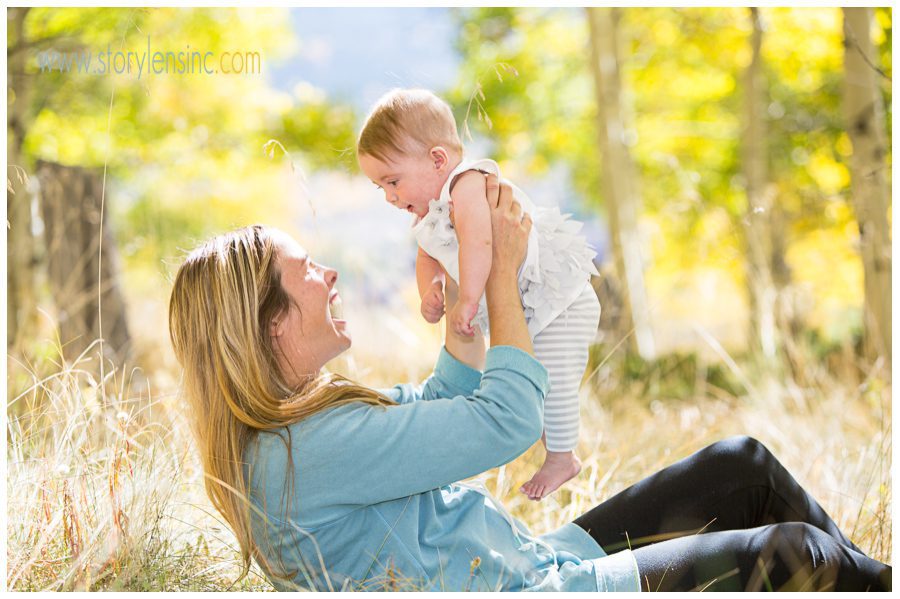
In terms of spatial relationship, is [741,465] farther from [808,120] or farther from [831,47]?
[808,120]

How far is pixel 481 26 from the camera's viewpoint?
10.8 m

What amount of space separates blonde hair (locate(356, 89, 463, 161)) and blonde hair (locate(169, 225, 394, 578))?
14.6 inches

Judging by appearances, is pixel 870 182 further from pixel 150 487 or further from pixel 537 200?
pixel 150 487

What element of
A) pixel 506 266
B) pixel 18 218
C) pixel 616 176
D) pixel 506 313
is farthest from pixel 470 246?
pixel 616 176

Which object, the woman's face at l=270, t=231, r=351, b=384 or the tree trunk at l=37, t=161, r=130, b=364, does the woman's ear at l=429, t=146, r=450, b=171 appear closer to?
the woman's face at l=270, t=231, r=351, b=384

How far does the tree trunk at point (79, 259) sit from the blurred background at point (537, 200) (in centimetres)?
2

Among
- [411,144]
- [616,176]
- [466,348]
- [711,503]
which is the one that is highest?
[411,144]

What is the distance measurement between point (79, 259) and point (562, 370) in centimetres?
386

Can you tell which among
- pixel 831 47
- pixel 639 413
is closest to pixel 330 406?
pixel 639 413

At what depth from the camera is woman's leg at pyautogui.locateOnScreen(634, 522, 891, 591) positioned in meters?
1.66

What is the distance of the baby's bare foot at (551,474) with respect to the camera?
1990 millimetres

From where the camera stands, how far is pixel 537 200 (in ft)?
23.4

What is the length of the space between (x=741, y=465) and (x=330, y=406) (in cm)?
98

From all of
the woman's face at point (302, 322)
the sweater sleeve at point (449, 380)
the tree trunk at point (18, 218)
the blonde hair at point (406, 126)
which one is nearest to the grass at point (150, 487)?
the woman's face at point (302, 322)
